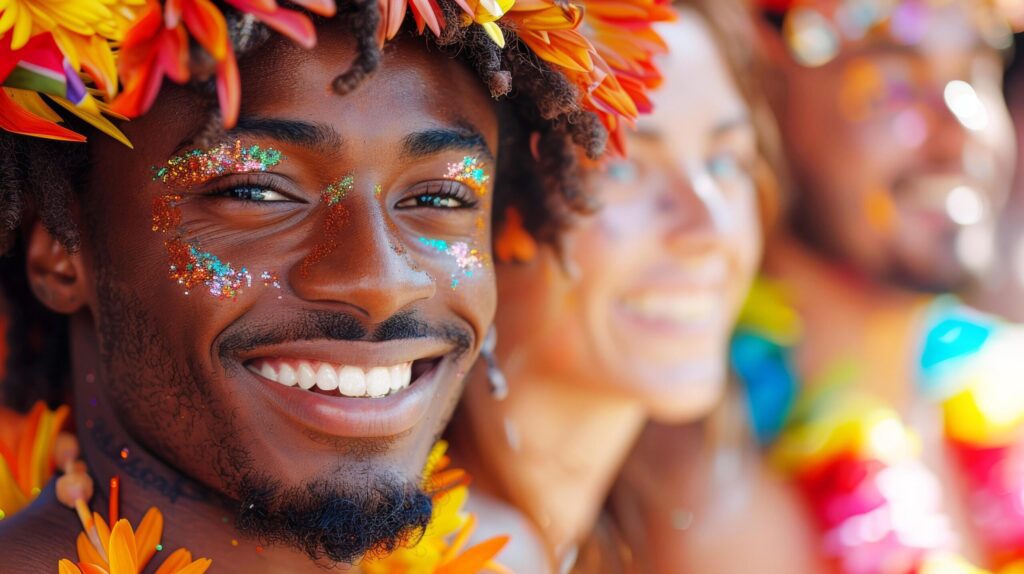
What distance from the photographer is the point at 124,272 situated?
5.10 feet

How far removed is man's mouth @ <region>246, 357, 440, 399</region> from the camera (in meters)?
1.56

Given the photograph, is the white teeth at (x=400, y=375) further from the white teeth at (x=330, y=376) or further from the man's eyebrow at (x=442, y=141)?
the man's eyebrow at (x=442, y=141)

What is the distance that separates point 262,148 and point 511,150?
2.00 feet

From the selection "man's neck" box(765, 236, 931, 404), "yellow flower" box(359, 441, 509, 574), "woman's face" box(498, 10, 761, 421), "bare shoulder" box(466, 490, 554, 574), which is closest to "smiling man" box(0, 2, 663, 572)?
"yellow flower" box(359, 441, 509, 574)

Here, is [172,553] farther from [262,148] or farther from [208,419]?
[262,148]

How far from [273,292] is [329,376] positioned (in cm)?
15

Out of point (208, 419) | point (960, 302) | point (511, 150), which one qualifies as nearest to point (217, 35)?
point (208, 419)

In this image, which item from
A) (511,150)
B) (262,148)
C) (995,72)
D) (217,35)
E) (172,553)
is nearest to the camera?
(217,35)

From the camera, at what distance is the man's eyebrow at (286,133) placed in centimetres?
148

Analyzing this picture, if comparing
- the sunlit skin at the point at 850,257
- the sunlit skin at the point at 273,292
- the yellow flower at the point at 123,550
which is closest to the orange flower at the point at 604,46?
the sunlit skin at the point at 273,292

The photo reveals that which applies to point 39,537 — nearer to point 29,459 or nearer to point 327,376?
point 29,459

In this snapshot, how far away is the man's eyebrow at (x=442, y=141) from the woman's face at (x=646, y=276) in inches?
25.3

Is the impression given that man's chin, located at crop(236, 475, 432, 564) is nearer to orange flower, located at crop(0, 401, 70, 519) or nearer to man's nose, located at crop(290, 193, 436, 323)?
man's nose, located at crop(290, 193, 436, 323)

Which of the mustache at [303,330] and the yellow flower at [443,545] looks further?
the yellow flower at [443,545]
